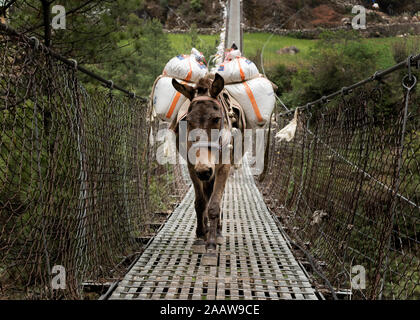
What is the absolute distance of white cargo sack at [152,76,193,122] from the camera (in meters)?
3.23

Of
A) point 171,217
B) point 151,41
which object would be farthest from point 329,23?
point 171,217

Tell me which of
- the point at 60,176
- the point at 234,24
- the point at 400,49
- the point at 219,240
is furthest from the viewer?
the point at 234,24

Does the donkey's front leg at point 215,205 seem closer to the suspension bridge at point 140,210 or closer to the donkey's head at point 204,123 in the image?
the suspension bridge at point 140,210

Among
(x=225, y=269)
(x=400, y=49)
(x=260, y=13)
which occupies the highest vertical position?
(x=260, y=13)

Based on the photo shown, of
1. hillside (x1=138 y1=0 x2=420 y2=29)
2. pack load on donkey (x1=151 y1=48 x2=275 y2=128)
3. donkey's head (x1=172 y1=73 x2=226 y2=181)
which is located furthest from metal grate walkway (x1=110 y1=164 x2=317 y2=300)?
hillside (x1=138 y1=0 x2=420 y2=29)

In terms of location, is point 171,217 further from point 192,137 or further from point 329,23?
point 329,23

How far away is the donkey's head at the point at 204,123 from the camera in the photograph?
2.47 meters

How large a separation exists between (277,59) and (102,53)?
14717mm

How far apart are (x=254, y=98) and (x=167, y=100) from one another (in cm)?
71

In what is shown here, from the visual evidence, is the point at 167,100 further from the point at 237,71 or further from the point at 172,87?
the point at 237,71

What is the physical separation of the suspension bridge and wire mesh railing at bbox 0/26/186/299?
13 mm

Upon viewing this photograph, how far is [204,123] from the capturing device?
8.52 ft
